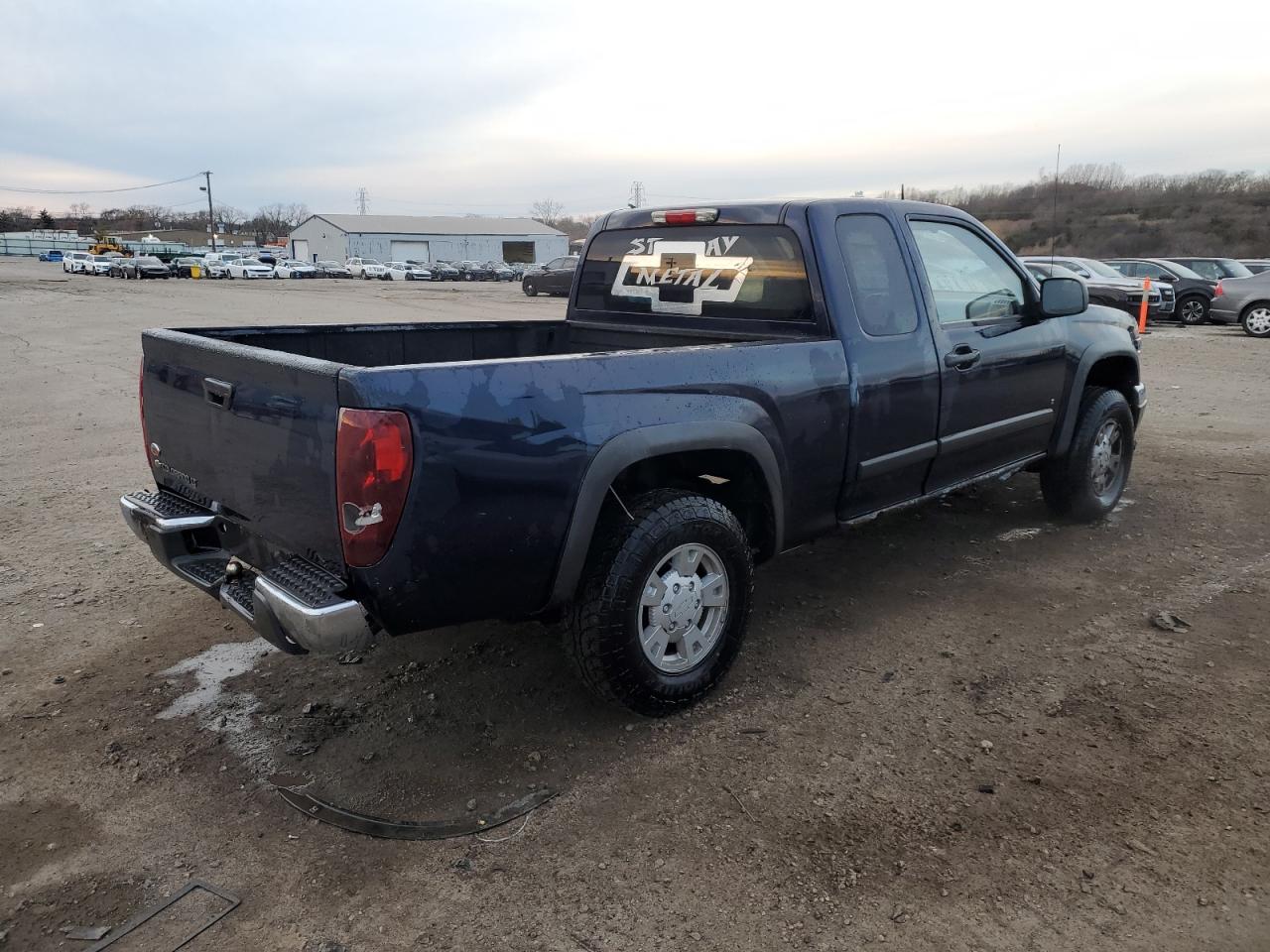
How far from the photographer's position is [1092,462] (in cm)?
545

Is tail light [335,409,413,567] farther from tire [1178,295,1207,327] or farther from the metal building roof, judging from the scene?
the metal building roof

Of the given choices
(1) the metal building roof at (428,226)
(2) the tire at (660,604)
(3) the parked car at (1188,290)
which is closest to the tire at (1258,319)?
(3) the parked car at (1188,290)

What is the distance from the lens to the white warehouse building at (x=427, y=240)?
86125mm

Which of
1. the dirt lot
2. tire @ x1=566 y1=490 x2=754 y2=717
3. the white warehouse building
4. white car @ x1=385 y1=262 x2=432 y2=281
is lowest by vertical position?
the dirt lot

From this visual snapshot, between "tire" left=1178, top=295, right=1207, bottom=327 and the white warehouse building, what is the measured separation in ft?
235

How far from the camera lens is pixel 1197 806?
281cm

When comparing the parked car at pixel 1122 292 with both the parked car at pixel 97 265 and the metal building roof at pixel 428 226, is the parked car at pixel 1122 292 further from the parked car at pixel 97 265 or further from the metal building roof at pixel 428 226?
the metal building roof at pixel 428 226

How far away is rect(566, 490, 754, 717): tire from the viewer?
3045mm

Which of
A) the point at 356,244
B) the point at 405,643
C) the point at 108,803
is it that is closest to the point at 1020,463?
the point at 405,643

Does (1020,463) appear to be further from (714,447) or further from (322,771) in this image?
(322,771)

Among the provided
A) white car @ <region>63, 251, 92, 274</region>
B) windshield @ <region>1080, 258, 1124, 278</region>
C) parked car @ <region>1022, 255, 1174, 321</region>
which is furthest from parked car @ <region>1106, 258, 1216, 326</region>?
white car @ <region>63, 251, 92, 274</region>

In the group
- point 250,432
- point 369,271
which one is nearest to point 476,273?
point 369,271

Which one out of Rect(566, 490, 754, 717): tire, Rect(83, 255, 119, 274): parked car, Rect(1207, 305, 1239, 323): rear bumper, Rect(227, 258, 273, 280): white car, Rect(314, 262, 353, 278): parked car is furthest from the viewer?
Rect(314, 262, 353, 278): parked car

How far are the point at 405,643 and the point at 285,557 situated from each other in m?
1.20
